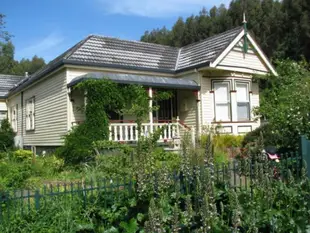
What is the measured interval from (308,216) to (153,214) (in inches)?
116

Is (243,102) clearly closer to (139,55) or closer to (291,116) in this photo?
(139,55)

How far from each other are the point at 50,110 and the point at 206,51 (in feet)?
28.0

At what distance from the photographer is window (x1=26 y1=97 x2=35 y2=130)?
1998 cm

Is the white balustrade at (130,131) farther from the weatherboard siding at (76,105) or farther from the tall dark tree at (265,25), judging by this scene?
the tall dark tree at (265,25)

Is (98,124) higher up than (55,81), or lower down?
lower down

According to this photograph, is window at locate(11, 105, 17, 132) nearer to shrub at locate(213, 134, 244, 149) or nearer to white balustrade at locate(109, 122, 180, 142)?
white balustrade at locate(109, 122, 180, 142)

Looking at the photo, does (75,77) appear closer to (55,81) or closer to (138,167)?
(55,81)

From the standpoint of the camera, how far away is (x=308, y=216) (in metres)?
4.71

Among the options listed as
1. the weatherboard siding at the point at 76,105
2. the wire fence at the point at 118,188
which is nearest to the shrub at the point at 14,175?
the wire fence at the point at 118,188

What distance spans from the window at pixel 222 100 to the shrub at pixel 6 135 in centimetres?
1364

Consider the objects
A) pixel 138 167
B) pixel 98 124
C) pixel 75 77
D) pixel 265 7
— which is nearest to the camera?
pixel 138 167

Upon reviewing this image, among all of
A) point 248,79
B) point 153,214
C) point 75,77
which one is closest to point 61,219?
point 153,214

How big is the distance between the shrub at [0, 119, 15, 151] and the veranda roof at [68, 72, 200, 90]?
33.4ft

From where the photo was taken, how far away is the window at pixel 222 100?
1688 cm
